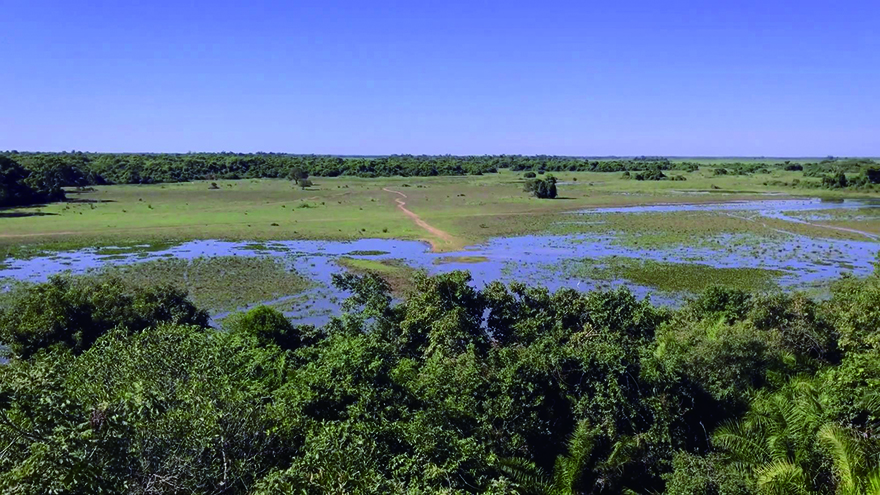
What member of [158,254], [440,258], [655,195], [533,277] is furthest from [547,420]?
[655,195]

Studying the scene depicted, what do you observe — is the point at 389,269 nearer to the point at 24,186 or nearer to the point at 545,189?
the point at 545,189

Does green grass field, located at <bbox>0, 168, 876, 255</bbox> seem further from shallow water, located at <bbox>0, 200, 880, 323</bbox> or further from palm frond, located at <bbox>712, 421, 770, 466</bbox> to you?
palm frond, located at <bbox>712, 421, 770, 466</bbox>

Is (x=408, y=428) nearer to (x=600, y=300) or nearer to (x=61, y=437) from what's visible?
(x=61, y=437)

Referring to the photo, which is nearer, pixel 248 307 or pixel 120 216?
pixel 248 307

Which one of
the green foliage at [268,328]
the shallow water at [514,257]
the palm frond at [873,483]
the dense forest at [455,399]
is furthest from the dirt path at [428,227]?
the palm frond at [873,483]

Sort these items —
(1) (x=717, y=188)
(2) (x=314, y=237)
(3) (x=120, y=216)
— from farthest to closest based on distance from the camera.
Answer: (1) (x=717, y=188) < (3) (x=120, y=216) < (2) (x=314, y=237)

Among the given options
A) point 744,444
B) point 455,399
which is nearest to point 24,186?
point 455,399

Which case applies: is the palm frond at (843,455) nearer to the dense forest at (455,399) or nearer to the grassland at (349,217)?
the dense forest at (455,399)
